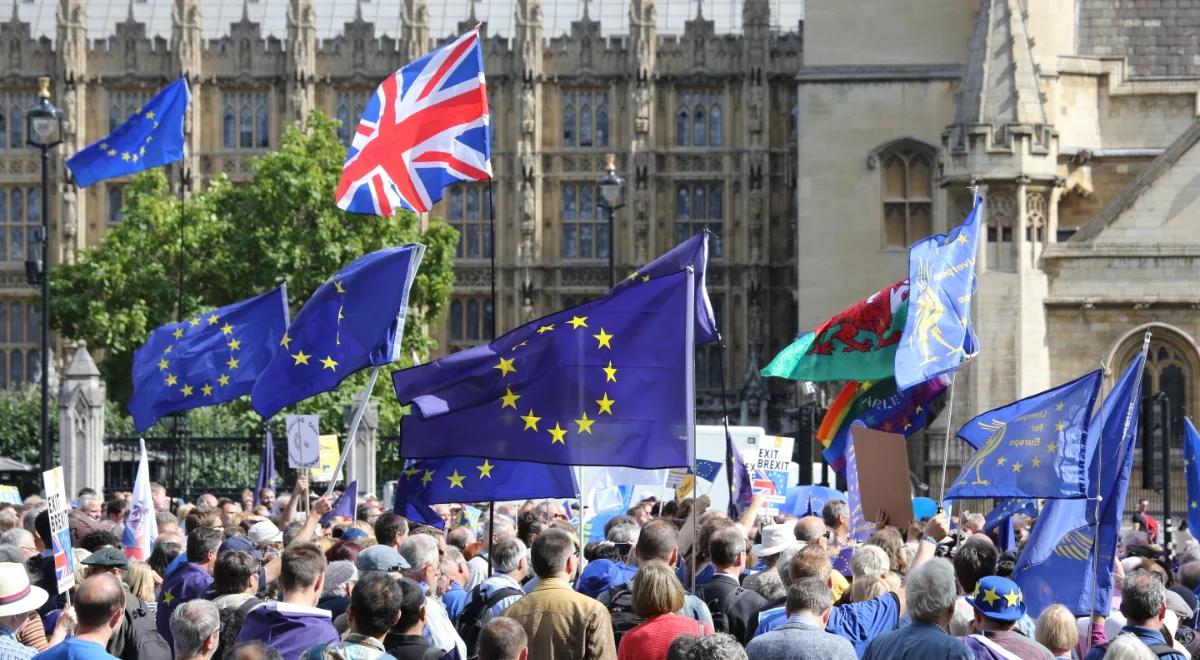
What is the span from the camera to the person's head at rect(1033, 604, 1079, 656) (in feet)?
27.9

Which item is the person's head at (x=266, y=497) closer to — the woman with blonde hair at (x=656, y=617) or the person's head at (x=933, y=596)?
the woman with blonde hair at (x=656, y=617)

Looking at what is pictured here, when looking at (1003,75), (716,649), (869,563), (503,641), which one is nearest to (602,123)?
(1003,75)

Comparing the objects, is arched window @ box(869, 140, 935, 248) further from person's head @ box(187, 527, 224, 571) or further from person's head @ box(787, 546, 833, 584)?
person's head @ box(787, 546, 833, 584)

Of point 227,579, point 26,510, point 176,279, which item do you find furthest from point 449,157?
point 176,279

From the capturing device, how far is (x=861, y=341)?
50.4ft

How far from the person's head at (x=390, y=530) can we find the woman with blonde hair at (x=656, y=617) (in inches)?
123

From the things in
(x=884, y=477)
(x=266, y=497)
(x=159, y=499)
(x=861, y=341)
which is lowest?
(x=266, y=497)

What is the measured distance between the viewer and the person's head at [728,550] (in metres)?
9.77

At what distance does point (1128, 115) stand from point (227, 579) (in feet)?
86.1

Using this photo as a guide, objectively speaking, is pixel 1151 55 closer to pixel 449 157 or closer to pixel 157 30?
pixel 449 157

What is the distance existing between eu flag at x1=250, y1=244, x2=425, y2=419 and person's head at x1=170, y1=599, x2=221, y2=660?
5854 mm

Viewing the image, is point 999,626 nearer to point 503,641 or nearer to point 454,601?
point 503,641

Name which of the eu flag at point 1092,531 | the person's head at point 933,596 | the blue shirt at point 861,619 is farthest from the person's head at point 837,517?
the person's head at point 933,596

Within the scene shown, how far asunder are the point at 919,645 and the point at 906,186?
Result: 102 feet
